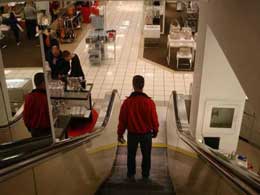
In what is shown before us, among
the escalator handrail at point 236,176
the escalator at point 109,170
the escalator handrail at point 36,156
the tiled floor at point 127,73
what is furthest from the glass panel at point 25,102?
the escalator handrail at point 236,176

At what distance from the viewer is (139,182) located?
16.2 feet

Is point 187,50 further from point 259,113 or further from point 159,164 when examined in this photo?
point 259,113

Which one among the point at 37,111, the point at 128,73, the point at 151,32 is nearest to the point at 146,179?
the point at 37,111

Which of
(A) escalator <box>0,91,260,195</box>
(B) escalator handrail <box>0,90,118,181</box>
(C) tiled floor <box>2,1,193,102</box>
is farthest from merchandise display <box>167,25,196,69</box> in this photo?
(B) escalator handrail <box>0,90,118,181</box>

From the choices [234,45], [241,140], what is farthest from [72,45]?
[234,45]

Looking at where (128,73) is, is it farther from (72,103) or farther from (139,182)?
(139,182)

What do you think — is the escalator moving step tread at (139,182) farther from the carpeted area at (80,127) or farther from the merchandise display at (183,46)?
the merchandise display at (183,46)

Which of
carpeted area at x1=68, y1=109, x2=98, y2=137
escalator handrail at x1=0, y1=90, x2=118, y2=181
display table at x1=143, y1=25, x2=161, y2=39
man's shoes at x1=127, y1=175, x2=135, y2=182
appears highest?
escalator handrail at x1=0, y1=90, x2=118, y2=181

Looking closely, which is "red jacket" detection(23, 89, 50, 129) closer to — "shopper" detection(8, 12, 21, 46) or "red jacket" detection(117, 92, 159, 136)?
"red jacket" detection(117, 92, 159, 136)

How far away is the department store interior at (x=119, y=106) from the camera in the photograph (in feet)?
Result: 8.15

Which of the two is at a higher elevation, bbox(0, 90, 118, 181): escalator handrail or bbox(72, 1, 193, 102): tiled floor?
bbox(0, 90, 118, 181): escalator handrail

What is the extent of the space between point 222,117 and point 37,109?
116 inches

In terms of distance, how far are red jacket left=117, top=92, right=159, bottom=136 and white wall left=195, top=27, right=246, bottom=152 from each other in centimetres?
111

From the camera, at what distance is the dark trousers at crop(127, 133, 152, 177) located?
15.4 ft
